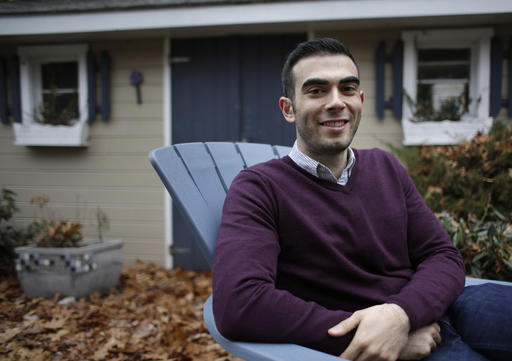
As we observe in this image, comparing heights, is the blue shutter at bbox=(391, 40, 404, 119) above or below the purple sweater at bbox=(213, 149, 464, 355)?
above

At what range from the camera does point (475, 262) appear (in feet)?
6.09

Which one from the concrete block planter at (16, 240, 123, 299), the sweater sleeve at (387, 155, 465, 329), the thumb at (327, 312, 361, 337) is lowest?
the concrete block planter at (16, 240, 123, 299)

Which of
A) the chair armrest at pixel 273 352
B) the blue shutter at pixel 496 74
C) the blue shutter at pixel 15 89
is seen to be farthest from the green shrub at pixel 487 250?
the blue shutter at pixel 15 89

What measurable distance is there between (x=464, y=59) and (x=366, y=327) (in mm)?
3783

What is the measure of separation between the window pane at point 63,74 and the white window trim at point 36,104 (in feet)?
0.23

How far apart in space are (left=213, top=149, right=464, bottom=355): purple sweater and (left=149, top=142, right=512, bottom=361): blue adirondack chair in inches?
2.1

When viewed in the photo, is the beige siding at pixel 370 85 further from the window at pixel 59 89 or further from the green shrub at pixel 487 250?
the window at pixel 59 89

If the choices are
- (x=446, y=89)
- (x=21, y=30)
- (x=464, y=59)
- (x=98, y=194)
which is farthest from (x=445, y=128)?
(x=21, y=30)

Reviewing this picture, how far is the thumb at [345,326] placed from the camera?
0.94 meters

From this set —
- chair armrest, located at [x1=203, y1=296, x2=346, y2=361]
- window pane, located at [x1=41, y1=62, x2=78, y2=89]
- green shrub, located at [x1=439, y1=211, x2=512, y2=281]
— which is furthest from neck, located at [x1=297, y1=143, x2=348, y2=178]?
window pane, located at [x1=41, y1=62, x2=78, y2=89]

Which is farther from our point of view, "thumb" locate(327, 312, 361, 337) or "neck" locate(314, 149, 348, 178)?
"neck" locate(314, 149, 348, 178)

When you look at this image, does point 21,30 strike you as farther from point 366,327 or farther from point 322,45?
point 366,327

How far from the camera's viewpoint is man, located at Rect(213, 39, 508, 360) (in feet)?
3.11

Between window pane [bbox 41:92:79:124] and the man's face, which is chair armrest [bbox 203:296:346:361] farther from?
window pane [bbox 41:92:79:124]
